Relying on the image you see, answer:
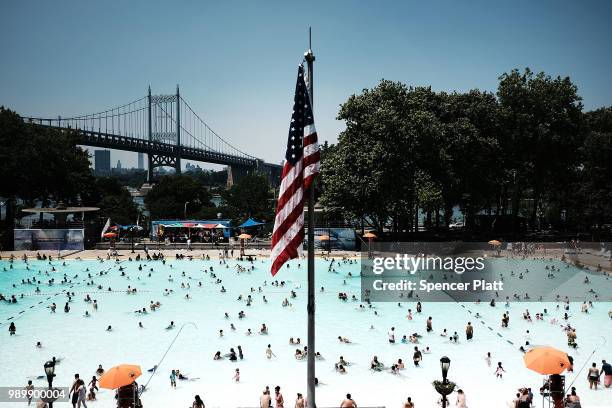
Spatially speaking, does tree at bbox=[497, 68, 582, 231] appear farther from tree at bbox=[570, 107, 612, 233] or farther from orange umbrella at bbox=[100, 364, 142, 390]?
orange umbrella at bbox=[100, 364, 142, 390]

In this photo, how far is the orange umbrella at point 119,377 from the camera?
1634 cm

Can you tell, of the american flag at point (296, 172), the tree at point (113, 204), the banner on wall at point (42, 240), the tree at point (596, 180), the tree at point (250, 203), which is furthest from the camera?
the tree at point (113, 204)

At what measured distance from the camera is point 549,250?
53.0 metres

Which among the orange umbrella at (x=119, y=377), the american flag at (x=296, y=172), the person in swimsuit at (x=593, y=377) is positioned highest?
the american flag at (x=296, y=172)

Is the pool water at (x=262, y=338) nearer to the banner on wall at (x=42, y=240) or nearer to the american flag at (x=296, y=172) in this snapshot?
the banner on wall at (x=42, y=240)

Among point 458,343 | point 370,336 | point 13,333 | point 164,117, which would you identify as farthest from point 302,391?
point 164,117

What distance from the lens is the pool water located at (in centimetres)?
2311

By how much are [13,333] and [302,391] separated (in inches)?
759

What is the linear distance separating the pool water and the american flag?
13.1 metres

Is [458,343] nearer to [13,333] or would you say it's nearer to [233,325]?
[233,325]

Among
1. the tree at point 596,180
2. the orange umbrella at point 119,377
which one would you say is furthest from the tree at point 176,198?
the orange umbrella at point 119,377

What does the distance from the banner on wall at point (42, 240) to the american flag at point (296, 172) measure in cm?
5459

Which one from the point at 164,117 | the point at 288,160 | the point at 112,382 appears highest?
the point at 164,117

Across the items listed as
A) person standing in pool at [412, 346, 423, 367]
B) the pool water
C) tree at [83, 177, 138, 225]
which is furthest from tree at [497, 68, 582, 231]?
tree at [83, 177, 138, 225]
